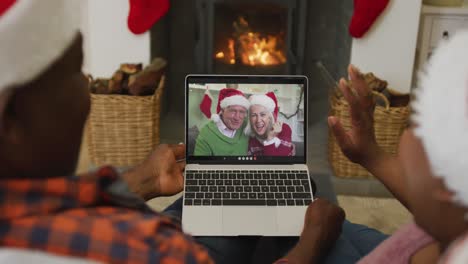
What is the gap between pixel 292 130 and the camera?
1492 mm

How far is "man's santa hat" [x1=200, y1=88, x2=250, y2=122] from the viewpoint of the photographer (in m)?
1.48

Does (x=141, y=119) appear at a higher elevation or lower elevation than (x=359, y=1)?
lower

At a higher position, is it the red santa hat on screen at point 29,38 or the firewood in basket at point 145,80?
the red santa hat on screen at point 29,38

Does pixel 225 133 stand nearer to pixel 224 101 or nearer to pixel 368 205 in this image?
pixel 224 101

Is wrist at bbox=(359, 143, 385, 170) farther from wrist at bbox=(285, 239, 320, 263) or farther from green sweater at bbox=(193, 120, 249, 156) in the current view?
green sweater at bbox=(193, 120, 249, 156)

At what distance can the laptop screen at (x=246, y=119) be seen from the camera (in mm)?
1478

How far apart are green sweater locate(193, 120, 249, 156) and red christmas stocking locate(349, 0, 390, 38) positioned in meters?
1.09

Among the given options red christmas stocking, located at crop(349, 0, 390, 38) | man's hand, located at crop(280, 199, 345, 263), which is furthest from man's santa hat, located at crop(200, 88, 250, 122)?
red christmas stocking, located at crop(349, 0, 390, 38)

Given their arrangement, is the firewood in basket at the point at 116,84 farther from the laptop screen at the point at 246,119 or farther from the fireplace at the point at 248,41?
the laptop screen at the point at 246,119

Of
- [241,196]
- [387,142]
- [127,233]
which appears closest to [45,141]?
[127,233]

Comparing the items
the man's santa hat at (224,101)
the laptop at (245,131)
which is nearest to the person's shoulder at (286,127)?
the laptop at (245,131)

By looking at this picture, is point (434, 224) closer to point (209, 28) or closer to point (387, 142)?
point (387, 142)

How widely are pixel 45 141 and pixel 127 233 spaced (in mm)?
141

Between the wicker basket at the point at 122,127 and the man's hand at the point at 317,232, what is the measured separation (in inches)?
46.3
